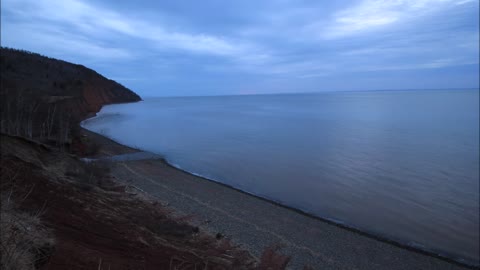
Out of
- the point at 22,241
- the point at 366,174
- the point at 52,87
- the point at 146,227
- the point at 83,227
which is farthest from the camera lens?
the point at 52,87

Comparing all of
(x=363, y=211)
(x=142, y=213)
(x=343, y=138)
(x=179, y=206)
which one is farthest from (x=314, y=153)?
(x=142, y=213)

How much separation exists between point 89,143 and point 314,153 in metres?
22.9

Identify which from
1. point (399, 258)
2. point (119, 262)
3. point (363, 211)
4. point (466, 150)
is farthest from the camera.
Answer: point (466, 150)

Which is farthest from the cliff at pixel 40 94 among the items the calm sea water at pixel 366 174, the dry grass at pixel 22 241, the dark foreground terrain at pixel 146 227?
the dry grass at pixel 22 241

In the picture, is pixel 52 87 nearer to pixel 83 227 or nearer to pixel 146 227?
A: pixel 146 227

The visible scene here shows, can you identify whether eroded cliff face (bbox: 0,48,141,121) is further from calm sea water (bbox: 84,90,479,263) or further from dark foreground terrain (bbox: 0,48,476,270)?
calm sea water (bbox: 84,90,479,263)

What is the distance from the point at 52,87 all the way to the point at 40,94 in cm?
2551

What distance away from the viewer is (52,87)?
56.3 metres

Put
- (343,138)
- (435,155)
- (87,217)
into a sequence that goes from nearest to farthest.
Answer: (87,217), (435,155), (343,138)

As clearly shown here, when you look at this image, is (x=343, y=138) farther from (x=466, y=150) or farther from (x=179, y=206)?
(x=179, y=206)

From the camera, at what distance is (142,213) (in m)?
12.8

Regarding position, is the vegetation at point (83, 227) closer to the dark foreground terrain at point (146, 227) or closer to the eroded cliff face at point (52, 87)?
the dark foreground terrain at point (146, 227)

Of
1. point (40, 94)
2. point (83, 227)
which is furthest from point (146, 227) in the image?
point (40, 94)

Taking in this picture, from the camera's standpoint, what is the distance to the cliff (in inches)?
861
